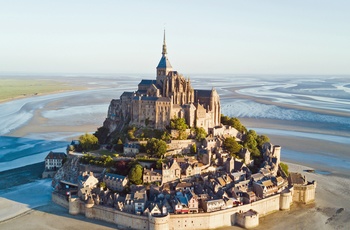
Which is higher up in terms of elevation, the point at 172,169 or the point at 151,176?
the point at 172,169

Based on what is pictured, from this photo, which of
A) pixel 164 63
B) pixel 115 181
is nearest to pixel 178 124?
pixel 115 181

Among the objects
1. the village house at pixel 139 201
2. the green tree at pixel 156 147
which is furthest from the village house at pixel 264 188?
the village house at pixel 139 201

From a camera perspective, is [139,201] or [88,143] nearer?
[139,201]

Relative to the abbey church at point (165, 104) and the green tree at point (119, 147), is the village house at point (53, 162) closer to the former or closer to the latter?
the green tree at point (119, 147)

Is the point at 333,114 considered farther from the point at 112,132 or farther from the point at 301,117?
the point at 112,132

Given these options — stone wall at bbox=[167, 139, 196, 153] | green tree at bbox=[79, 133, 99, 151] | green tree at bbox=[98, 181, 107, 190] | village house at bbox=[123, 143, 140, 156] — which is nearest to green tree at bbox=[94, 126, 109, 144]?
green tree at bbox=[79, 133, 99, 151]

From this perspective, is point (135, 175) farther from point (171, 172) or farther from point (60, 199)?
point (60, 199)

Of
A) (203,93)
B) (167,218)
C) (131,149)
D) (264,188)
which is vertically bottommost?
(167,218)
